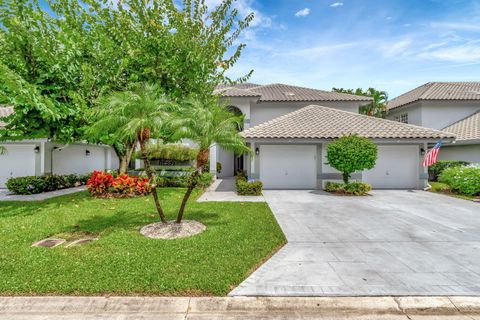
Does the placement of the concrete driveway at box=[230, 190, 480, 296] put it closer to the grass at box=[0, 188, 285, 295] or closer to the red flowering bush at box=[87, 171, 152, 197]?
the grass at box=[0, 188, 285, 295]

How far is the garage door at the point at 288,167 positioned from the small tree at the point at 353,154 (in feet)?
8.41

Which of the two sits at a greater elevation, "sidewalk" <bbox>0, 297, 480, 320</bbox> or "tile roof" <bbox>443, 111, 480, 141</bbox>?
"tile roof" <bbox>443, 111, 480, 141</bbox>

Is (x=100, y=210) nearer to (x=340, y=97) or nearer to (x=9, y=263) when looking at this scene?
(x=9, y=263)

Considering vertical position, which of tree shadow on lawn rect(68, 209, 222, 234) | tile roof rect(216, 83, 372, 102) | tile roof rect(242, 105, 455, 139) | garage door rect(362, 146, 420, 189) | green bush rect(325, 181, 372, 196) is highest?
tile roof rect(216, 83, 372, 102)

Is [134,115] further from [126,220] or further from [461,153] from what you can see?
[461,153]

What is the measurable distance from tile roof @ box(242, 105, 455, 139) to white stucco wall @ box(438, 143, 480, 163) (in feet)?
19.2

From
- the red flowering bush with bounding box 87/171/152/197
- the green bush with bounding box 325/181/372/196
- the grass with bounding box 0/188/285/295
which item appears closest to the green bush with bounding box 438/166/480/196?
the green bush with bounding box 325/181/372/196

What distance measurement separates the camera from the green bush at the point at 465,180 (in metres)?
12.9

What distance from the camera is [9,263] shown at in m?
4.97

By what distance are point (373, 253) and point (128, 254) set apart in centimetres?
548

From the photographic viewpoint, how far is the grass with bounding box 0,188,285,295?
4.14 metres

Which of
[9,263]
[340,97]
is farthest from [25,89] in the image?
[340,97]

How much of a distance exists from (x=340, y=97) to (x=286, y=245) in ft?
66.1

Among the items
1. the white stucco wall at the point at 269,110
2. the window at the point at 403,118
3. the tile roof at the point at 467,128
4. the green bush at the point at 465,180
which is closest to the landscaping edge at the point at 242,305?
the green bush at the point at 465,180
